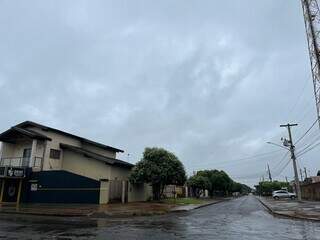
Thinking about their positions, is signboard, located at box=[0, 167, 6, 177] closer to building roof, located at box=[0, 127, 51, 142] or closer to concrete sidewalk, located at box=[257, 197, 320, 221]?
building roof, located at box=[0, 127, 51, 142]

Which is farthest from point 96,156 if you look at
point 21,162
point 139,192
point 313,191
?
point 313,191

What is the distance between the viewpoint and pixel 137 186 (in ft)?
141

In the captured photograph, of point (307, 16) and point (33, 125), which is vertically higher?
point (307, 16)

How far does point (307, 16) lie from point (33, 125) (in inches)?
1255

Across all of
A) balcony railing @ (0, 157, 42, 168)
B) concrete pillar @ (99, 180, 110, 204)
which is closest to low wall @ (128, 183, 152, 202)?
concrete pillar @ (99, 180, 110, 204)

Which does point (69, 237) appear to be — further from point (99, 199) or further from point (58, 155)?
point (58, 155)

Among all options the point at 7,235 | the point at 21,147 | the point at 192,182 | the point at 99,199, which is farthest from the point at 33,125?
the point at 192,182

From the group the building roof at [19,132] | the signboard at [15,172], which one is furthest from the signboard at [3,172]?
the building roof at [19,132]

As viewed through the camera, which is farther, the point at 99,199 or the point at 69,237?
the point at 99,199

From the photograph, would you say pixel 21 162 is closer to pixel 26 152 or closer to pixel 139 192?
pixel 26 152

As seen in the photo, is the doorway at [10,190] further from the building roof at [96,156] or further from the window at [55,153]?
the building roof at [96,156]

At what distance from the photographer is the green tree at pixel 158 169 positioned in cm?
3912

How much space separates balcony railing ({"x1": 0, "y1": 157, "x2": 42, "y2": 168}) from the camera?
3814cm

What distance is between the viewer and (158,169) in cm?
3909
